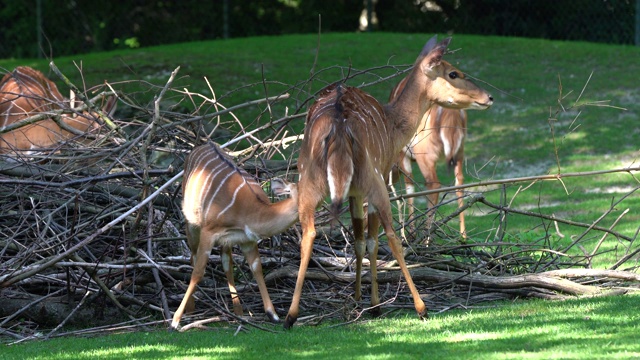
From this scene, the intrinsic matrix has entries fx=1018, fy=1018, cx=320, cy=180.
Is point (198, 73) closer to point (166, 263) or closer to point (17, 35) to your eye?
point (17, 35)

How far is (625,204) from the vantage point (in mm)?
11227

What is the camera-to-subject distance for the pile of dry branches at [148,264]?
630 cm

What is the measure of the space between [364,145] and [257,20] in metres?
15.9

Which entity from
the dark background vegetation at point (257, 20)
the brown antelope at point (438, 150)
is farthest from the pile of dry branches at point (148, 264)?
the dark background vegetation at point (257, 20)

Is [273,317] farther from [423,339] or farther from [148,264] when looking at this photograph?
[423,339]

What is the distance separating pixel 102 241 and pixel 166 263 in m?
0.52

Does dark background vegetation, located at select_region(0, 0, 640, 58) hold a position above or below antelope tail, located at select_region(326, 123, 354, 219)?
below

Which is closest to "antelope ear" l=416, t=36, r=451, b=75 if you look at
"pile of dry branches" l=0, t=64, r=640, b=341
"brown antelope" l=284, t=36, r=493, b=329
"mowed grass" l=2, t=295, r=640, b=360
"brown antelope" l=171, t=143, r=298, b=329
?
"brown antelope" l=284, t=36, r=493, b=329

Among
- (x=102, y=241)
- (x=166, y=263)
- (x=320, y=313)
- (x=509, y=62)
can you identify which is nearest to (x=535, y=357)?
(x=320, y=313)

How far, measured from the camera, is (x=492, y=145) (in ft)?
46.8

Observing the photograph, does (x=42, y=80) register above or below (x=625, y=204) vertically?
above

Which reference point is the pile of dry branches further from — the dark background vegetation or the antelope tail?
the dark background vegetation

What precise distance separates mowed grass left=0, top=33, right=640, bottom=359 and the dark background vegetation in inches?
62.9

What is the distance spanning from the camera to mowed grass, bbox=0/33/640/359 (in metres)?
5.06
